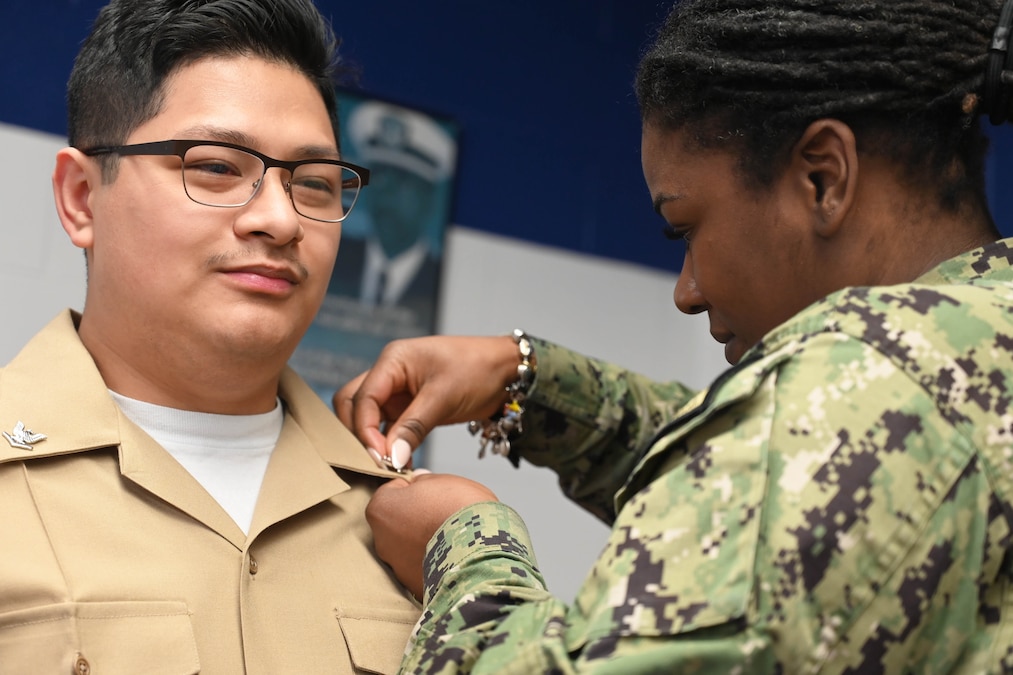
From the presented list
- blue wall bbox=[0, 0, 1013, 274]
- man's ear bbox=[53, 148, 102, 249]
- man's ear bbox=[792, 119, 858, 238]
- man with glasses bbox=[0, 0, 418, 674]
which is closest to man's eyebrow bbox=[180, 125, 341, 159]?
man with glasses bbox=[0, 0, 418, 674]

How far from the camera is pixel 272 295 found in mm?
1552

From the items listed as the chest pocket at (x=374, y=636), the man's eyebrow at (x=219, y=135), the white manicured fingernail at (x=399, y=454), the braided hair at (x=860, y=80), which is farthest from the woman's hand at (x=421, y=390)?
the braided hair at (x=860, y=80)

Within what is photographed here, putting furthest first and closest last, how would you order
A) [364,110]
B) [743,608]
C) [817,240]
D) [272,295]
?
[364,110], [272,295], [817,240], [743,608]

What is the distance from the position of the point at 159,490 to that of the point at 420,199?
1797mm

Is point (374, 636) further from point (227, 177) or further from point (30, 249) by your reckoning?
point (30, 249)

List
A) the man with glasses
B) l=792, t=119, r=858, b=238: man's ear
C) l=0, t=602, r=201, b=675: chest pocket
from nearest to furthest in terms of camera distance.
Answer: l=792, t=119, r=858, b=238: man's ear < l=0, t=602, r=201, b=675: chest pocket < the man with glasses

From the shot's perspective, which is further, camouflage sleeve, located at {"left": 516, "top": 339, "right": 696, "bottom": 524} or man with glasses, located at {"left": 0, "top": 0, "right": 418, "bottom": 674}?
camouflage sleeve, located at {"left": 516, "top": 339, "right": 696, "bottom": 524}

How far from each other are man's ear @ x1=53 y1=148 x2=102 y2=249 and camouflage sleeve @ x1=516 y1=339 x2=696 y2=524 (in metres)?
0.76

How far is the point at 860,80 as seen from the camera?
117 centimetres

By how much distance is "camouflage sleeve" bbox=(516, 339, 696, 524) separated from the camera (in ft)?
6.44

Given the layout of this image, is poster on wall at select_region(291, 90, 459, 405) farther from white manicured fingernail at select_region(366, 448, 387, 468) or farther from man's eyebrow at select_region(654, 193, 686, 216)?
man's eyebrow at select_region(654, 193, 686, 216)

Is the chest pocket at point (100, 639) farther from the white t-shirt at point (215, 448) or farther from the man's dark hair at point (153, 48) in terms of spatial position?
the man's dark hair at point (153, 48)

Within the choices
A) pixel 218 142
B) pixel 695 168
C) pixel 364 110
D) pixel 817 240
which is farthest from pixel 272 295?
pixel 364 110

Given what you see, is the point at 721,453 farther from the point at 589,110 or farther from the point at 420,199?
the point at 589,110
